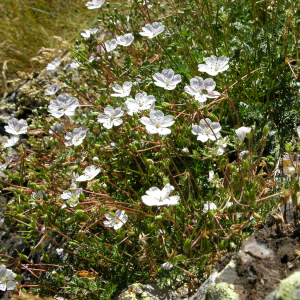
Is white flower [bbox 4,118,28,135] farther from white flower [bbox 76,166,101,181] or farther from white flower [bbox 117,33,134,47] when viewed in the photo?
white flower [bbox 117,33,134,47]

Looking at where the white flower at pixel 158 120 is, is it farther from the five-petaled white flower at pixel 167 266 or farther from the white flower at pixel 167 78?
the five-petaled white flower at pixel 167 266

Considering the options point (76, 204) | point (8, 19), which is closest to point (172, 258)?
point (76, 204)

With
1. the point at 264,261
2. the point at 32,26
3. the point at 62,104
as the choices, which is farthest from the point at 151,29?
the point at 32,26

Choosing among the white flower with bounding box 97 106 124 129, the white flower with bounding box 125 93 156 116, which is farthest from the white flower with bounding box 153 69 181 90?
the white flower with bounding box 97 106 124 129

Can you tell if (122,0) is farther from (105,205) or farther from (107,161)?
(105,205)

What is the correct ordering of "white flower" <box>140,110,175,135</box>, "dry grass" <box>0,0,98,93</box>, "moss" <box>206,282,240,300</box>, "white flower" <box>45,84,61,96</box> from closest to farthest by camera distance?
"moss" <box>206,282,240,300</box>
"white flower" <box>140,110,175,135</box>
"white flower" <box>45,84,61,96</box>
"dry grass" <box>0,0,98,93</box>

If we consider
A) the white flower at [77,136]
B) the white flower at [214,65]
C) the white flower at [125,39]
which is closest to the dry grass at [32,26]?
the white flower at [125,39]
